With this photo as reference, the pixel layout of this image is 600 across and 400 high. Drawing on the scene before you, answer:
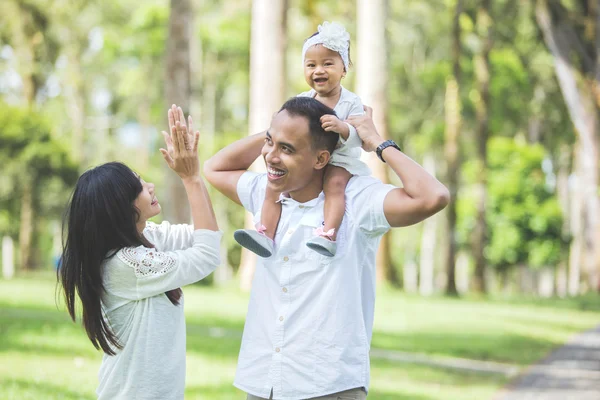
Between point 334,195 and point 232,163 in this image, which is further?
point 232,163

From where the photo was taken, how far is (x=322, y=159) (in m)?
3.54

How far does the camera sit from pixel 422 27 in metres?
40.8

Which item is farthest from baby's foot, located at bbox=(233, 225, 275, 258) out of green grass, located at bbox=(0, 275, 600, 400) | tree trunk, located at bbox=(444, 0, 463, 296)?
tree trunk, located at bbox=(444, 0, 463, 296)

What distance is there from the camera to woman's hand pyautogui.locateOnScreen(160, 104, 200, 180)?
A: 3.70m

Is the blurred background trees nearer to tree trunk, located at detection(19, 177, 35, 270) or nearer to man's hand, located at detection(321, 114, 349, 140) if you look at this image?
tree trunk, located at detection(19, 177, 35, 270)

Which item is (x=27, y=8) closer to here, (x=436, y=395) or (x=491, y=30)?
(x=491, y=30)

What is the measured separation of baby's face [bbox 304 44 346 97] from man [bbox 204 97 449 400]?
385 millimetres

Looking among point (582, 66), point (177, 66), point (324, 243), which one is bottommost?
point (324, 243)

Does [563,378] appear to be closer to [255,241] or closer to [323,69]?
[323,69]

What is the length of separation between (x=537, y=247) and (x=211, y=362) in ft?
113

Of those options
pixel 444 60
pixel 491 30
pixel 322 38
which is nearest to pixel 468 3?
pixel 491 30

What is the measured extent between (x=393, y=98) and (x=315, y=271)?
3883cm

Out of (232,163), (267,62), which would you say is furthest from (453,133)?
(232,163)

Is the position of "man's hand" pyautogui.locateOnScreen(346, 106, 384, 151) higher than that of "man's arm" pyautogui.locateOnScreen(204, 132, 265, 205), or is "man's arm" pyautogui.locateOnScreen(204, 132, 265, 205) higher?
"man's hand" pyautogui.locateOnScreen(346, 106, 384, 151)
